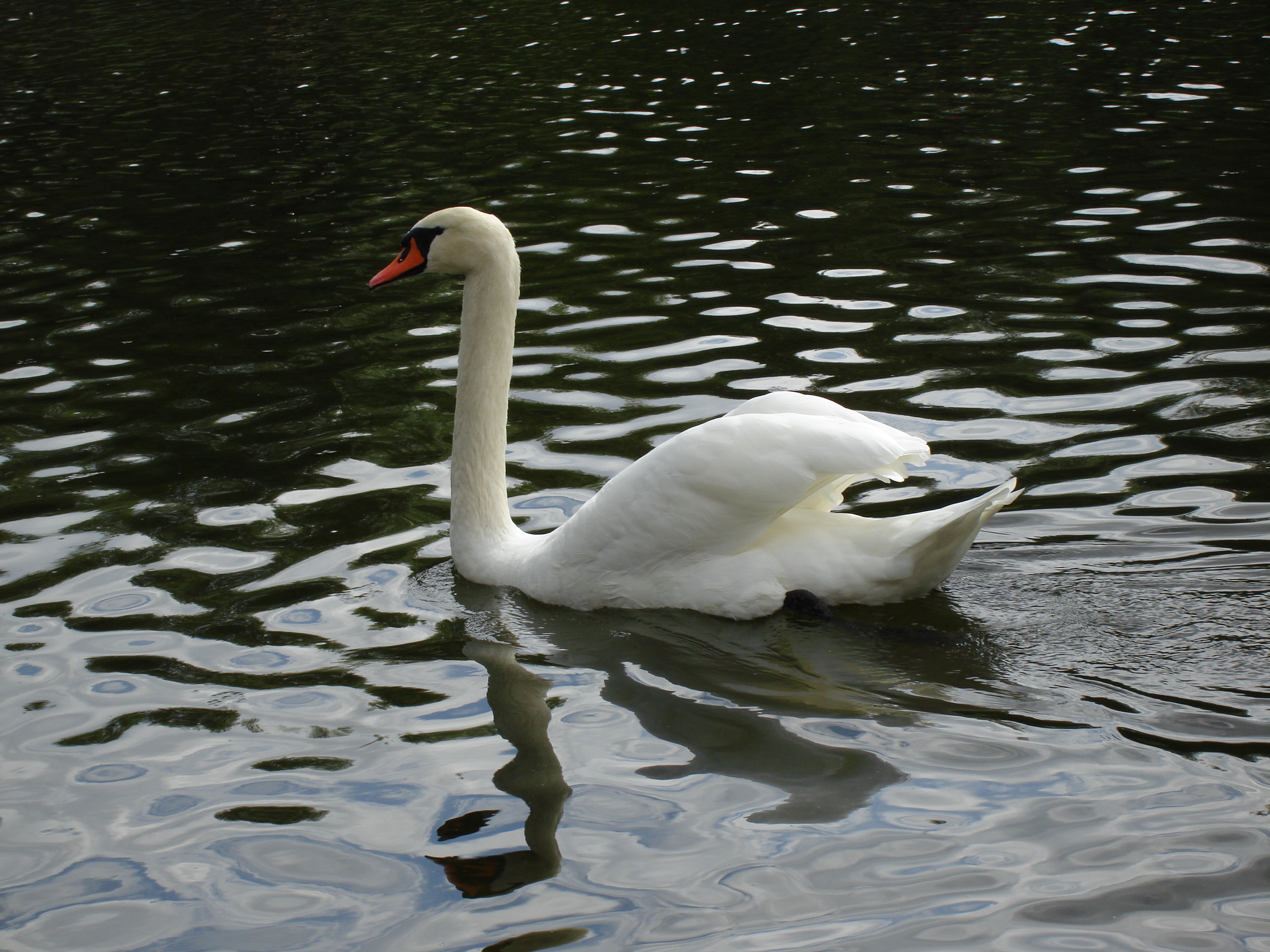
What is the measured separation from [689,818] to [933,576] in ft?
4.86

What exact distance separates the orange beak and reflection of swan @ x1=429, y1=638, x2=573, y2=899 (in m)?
1.71

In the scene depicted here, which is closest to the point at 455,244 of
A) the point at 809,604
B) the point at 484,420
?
the point at 484,420

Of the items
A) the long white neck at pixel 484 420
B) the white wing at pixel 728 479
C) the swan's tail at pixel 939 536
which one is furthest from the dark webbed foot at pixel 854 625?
the long white neck at pixel 484 420

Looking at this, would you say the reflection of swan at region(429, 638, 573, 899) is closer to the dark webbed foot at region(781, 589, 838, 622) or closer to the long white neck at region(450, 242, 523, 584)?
the long white neck at region(450, 242, 523, 584)

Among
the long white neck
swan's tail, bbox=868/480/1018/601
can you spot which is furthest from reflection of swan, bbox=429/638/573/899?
swan's tail, bbox=868/480/1018/601

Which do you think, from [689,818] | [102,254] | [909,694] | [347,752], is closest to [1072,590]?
[909,694]

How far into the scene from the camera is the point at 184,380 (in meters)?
7.77

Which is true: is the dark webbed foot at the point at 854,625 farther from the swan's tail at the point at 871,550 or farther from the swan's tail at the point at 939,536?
the swan's tail at the point at 939,536

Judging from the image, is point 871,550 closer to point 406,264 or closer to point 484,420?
point 484,420

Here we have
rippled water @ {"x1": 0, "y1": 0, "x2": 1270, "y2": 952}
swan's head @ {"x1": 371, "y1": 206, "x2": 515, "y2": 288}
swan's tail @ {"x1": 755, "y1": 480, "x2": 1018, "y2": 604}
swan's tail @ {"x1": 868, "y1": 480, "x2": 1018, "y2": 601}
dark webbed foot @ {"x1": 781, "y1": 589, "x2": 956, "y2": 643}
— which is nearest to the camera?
rippled water @ {"x1": 0, "y1": 0, "x2": 1270, "y2": 952}

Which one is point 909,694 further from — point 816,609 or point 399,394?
point 399,394

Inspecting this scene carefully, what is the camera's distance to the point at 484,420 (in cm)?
541

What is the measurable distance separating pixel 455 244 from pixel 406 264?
0.30 meters

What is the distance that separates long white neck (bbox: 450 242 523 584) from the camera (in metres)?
5.32
